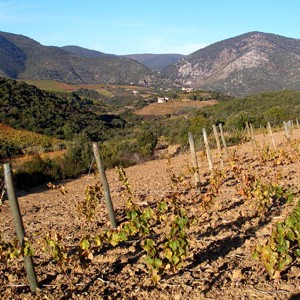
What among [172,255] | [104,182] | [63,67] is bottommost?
[172,255]

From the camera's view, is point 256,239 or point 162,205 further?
point 162,205

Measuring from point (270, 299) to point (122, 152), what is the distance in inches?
594

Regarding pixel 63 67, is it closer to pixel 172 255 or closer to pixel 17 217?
pixel 17 217

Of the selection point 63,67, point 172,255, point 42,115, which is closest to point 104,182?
point 172,255

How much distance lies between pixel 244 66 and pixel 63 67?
53.3 m

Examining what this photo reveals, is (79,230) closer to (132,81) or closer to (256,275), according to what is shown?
(256,275)

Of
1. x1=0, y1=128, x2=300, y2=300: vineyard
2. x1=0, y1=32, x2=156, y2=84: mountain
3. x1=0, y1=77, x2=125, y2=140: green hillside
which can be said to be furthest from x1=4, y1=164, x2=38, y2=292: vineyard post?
x1=0, y1=32, x2=156, y2=84: mountain

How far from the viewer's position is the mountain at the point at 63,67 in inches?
4336

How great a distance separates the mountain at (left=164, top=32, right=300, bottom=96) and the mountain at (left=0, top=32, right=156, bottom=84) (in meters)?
21.1

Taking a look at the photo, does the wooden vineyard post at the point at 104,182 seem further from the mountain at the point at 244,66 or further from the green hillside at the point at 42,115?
the mountain at the point at 244,66

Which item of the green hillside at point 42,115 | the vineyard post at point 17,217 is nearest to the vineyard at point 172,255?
the vineyard post at point 17,217

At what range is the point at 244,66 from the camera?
113 meters

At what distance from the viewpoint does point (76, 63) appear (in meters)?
125

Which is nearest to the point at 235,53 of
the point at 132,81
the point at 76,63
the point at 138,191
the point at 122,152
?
the point at 132,81
